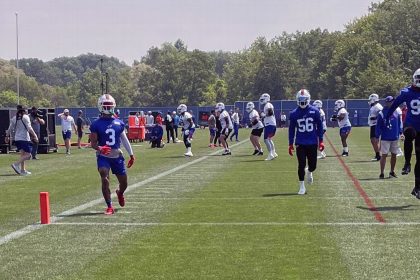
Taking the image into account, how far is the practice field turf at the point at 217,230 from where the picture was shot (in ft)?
28.5

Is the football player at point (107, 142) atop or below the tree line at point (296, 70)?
below

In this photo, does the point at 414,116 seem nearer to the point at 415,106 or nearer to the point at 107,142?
the point at 415,106

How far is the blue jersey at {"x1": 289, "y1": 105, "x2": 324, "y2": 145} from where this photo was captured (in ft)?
52.4

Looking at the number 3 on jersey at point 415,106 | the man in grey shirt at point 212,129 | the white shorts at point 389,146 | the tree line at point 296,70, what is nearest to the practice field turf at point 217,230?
the white shorts at point 389,146

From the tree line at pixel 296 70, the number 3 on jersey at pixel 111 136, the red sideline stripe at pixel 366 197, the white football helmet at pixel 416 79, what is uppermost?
the tree line at pixel 296 70

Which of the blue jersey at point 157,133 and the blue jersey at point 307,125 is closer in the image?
the blue jersey at point 307,125

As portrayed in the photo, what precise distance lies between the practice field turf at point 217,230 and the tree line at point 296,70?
8420 centimetres

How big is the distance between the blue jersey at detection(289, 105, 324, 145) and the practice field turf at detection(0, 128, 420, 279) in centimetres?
107

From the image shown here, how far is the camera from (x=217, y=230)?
1135 centimetres

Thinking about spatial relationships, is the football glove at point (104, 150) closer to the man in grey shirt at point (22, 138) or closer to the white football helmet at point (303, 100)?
the white football helmet at point (303, 100)

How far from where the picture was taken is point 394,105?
14477 mm

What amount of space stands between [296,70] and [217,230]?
11263cm

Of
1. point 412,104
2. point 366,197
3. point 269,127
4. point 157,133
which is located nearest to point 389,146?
point 366,197

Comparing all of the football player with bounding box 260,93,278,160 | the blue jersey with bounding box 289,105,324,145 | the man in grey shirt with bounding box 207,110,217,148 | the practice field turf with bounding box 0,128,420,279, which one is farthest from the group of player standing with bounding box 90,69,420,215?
the man in grey shirt with bounding box 207,110,217,148
